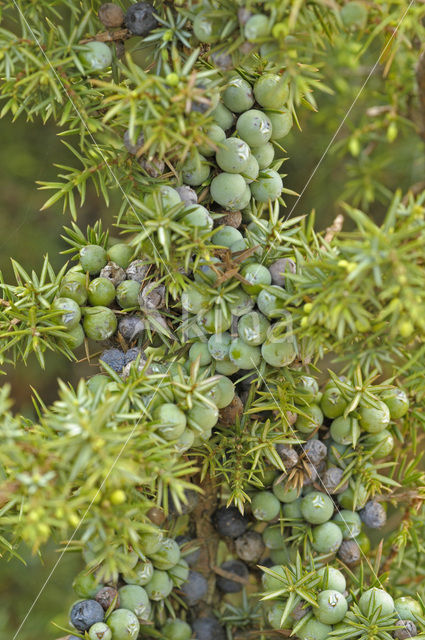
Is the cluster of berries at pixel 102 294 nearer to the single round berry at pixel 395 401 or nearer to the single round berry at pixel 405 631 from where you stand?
the single round berry at pixel 395 401

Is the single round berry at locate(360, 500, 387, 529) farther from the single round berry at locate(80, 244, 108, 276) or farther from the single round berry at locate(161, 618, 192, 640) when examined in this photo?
the single round berry at locate(80, 244, 108, 276)

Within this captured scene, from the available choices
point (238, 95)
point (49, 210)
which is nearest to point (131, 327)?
point (238, 95)

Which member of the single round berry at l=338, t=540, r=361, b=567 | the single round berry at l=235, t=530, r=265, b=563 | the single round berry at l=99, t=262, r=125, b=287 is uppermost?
the single round berry at l=99, t=262, r=125, b=287

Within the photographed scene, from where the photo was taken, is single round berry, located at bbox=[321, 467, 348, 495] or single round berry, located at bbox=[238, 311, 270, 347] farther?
single round berry, located at bbox=[321, 467, 348, 495]

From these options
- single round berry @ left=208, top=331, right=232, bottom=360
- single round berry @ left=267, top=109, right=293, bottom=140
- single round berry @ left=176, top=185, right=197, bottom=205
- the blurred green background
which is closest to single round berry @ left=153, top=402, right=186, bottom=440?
single round berry @ left=208, top=331, right=232, bottom=360

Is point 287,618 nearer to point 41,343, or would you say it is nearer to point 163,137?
point 41,343

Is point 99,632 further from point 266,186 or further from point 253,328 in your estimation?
point 266,186

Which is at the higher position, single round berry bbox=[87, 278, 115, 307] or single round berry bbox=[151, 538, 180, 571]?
single round berry bbox=[87, 278, 115, 307]
